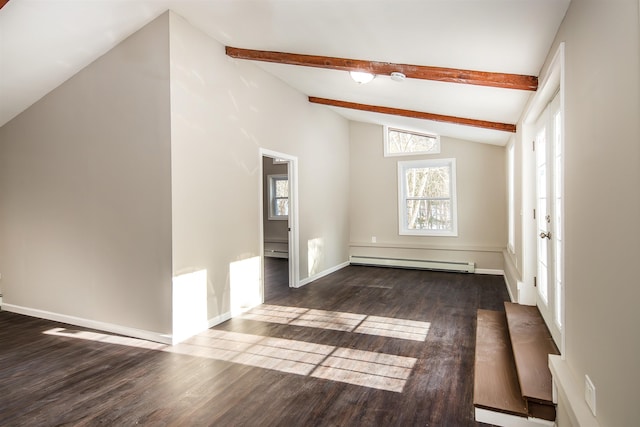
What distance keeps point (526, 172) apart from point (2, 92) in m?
5.68

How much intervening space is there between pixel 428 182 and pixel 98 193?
561cm

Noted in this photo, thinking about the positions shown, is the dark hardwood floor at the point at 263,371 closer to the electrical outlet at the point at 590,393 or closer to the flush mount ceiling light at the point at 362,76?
the electrical outlet at the point at 590,393

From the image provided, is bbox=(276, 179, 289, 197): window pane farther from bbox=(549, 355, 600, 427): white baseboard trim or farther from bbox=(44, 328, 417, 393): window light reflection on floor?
bbox=(549, 355, 600, 427): white baseboard trim

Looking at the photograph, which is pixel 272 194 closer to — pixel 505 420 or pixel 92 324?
pixel 92 324

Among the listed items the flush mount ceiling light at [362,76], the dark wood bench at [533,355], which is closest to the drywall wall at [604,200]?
the dark wood bench at [533,355]

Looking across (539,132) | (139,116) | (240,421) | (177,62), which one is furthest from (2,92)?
(539,132)

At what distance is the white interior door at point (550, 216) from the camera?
2545 millimetres

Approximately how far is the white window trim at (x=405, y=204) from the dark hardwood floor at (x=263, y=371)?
2576 mm

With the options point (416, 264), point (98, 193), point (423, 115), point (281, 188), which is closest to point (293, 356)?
point (98, 193)

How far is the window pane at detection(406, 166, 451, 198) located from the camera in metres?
7.00

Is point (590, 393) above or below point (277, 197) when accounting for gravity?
below

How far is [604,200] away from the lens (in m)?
1.38

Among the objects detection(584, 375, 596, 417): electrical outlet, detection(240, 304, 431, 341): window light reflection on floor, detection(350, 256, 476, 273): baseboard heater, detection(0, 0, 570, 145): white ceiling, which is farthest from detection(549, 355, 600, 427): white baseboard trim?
detection(350, 256, 476, 273): baseboard heater

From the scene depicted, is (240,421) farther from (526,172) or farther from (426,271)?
(426,271)
